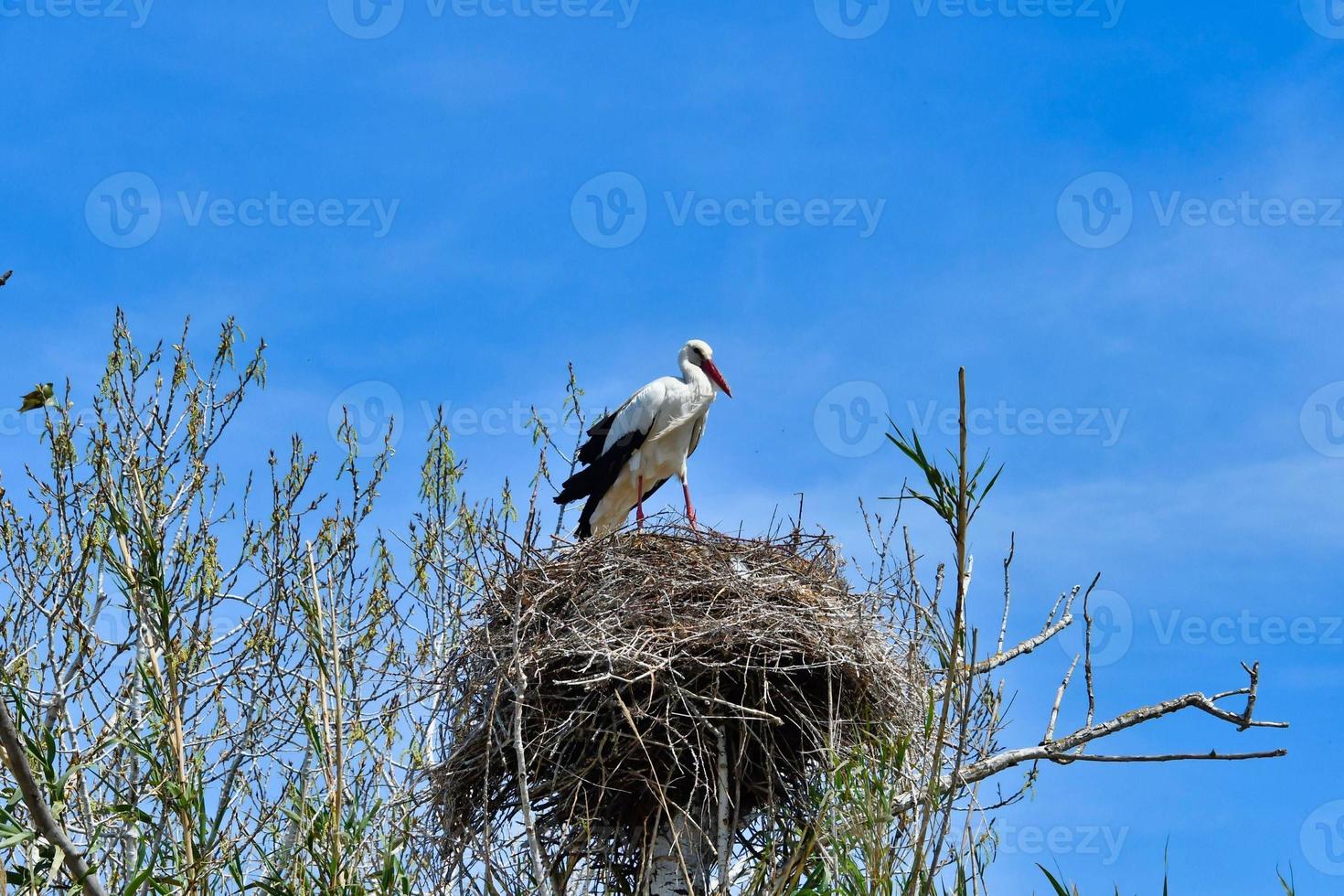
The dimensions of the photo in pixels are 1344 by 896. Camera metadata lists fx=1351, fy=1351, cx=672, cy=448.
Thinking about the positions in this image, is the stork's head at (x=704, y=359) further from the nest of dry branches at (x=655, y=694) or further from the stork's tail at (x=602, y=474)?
the nest of dry branches at (x=655, y=694)

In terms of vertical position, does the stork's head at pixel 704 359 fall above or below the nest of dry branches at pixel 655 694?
above

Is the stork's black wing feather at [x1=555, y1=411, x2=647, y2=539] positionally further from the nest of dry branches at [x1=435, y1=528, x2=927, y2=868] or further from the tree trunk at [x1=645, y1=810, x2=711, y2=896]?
the tree trunk at [x1=645, y1=810, x2=711, y2=896]

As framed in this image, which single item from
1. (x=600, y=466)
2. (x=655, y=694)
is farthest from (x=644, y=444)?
(x=655, y=694)

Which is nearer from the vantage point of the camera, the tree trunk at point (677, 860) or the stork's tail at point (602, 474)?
the tree trunk at point (677, 860)

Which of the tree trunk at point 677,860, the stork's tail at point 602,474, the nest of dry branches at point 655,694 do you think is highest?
the stork's tail at point 602,474

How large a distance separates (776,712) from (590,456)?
Answer: 12.1 ft

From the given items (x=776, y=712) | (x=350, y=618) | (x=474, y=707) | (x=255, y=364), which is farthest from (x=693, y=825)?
(x=255, y=364)

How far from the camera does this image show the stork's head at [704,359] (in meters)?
9.88

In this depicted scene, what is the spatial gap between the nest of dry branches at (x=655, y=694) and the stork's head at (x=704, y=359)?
3.36 m

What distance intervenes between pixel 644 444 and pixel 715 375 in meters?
0.85

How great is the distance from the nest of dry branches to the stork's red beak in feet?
10.9

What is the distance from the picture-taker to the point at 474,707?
632cm

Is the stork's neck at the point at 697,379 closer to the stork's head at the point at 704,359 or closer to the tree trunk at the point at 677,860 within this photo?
the stork's head at the point at 704,359

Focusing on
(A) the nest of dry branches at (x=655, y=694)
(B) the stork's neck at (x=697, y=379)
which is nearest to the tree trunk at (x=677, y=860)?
(A) the nest of dry branches at (x=655, y=694)
